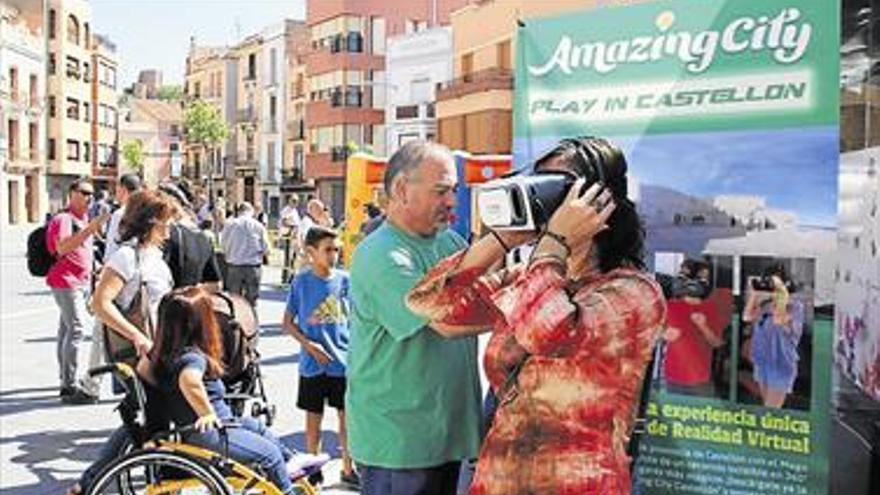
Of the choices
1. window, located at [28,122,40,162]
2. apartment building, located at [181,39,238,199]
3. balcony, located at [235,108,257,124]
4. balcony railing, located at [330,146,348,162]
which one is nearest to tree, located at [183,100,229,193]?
balcony, located at [235,108,257,124]

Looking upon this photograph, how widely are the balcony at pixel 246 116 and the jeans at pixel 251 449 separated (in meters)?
64.3

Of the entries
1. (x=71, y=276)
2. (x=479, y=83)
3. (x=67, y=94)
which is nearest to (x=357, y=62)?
(x=479, y=83)

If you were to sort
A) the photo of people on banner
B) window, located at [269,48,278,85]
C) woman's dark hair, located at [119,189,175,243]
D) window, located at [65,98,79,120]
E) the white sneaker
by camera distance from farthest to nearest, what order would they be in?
window, located at [65,98,79,120]
window, located at [269,48,278,85]
woman's dark hair, located at [119,189,175,243]
the white sneaker
the photo of people on banner

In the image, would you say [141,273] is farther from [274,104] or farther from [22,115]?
[274,104]

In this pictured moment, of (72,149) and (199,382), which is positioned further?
(72,149)

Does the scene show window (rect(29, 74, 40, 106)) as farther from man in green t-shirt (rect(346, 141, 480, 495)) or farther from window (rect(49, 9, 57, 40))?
man in green t-shirt (rect(346, 141, 480, 495))

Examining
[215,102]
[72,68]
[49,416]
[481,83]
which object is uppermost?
[72,68]

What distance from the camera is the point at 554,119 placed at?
4.32 metres

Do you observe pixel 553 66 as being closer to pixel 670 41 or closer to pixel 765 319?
pixel 670 41

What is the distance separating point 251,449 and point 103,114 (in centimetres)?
7291

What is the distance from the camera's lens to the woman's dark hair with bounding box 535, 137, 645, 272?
91.8 inches

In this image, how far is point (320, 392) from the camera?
5.89 meters

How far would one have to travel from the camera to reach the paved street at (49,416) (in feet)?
20.5

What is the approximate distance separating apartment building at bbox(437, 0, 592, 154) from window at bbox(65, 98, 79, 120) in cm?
3384
